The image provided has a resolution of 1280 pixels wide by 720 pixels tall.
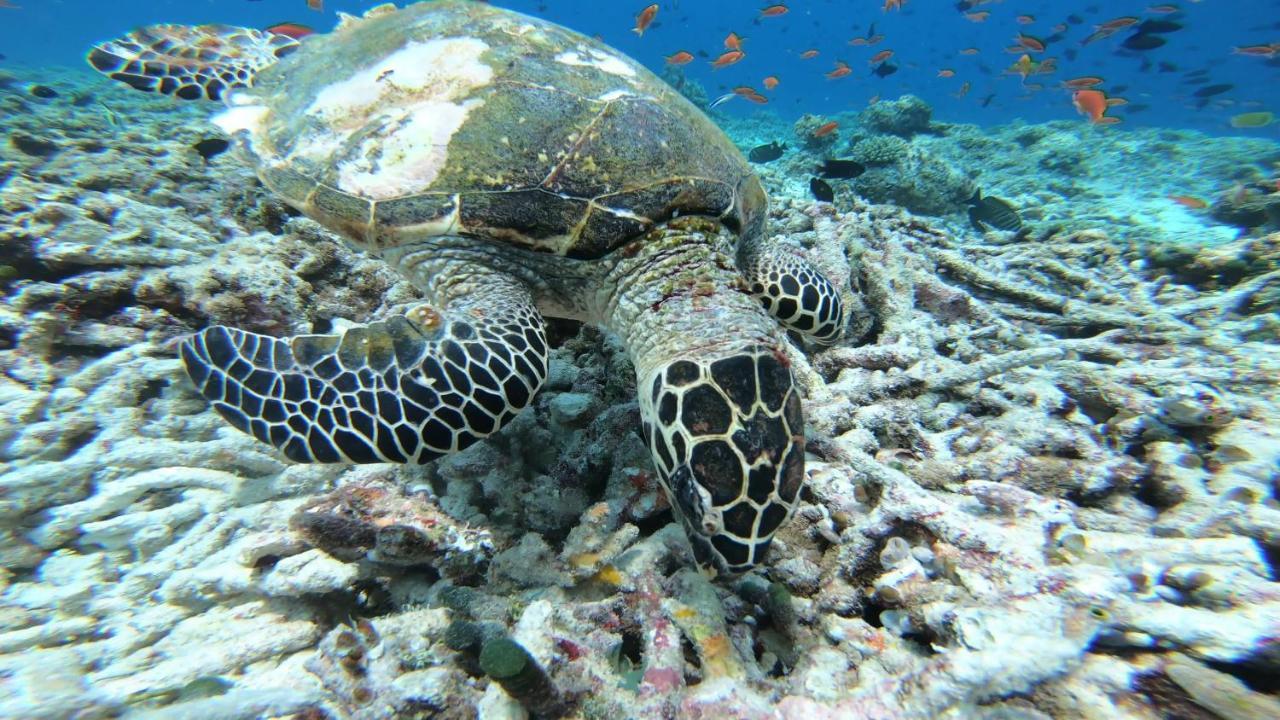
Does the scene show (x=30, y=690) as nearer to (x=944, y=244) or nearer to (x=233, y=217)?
(x=233, y=217)

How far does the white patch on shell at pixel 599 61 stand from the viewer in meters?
3.25

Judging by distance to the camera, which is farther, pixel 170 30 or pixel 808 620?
pixel 170 30

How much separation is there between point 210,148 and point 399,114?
10.3 feet

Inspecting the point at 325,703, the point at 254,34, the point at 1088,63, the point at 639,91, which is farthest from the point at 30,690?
the point at 1088,63

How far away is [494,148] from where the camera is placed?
8.85 ft

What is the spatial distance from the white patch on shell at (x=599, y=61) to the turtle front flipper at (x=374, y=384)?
196 cm

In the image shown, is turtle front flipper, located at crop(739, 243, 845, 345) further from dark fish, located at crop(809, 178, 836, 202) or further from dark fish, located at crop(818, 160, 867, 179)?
dark fish, located at crop(818, 160, 867, 179)

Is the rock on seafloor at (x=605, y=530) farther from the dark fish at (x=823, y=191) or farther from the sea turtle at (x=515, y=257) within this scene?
the dark fish at (x=823, y=191)

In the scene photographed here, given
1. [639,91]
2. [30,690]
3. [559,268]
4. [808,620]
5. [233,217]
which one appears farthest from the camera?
[233,217]

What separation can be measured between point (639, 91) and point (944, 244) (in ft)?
12.3

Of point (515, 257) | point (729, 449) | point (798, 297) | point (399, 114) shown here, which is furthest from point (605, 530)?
point (399, 114)

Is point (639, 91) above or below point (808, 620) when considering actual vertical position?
above

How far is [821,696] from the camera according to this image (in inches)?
56.1

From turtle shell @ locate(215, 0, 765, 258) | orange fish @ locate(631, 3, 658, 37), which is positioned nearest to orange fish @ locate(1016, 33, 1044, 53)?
orange fish @ locate(631, 3, 658, 37)
